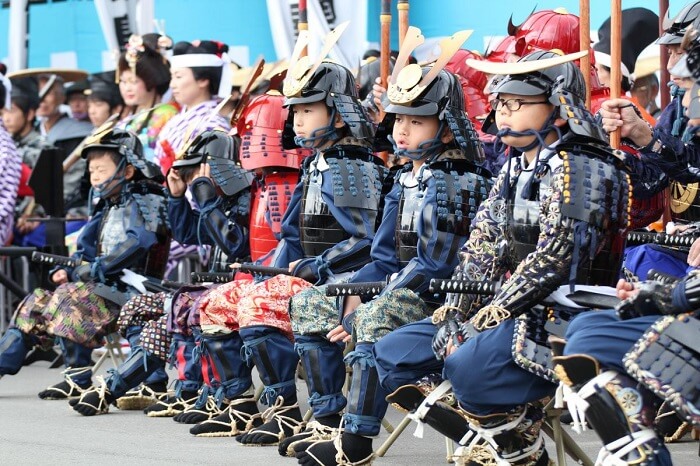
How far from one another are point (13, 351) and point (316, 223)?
9.58ft

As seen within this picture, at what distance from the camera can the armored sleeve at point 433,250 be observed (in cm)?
596

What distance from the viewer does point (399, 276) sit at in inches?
237

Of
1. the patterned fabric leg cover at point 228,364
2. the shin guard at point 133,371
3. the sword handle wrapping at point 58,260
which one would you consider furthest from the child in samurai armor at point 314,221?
the sword handle wrapping at point 58,260

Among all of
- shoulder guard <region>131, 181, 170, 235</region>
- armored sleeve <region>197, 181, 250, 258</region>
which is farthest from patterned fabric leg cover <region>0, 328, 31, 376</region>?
armored sleeve <region>197, 181, 250, 258</region>

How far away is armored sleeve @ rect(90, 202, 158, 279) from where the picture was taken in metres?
8.44

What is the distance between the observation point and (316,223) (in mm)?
6895

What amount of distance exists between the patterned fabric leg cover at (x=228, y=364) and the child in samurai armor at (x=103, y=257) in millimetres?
1215

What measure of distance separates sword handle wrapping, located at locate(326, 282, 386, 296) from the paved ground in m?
0.92

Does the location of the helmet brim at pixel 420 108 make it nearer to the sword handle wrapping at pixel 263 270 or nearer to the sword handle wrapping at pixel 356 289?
the sword handle wrapping at pixel 356 289

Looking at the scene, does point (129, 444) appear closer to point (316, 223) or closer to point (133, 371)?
point (133, 371)

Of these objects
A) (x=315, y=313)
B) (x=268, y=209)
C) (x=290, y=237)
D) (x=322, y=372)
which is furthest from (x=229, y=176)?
(x=322, y=372)

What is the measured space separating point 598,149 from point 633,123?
109 centimetres

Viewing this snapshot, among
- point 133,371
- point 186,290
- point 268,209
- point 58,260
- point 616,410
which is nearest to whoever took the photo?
point 616,410

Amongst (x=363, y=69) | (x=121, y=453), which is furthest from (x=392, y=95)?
(x=363, y=69)
